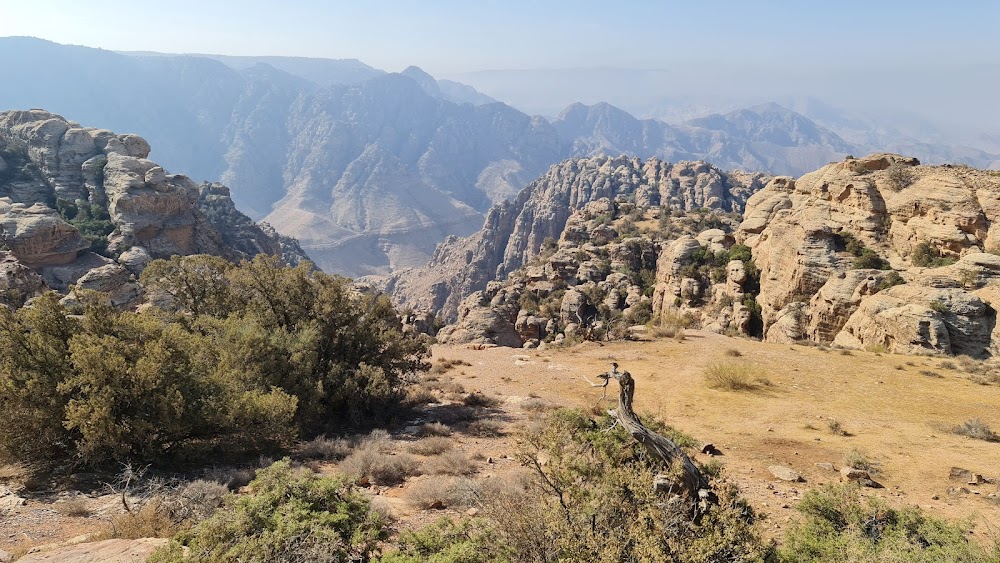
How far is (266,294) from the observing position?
1437 cm

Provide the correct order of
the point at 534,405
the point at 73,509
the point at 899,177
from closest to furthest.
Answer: the point at 73,509, the point at 534,405, the point at 899,177

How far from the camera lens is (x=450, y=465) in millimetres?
10109

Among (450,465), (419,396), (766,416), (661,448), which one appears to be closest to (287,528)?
A: (661,448)

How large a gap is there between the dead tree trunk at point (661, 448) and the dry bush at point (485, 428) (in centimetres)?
A: 674

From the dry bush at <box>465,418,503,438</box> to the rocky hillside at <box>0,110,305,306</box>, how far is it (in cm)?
3839

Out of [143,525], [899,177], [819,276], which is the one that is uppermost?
[899,177]

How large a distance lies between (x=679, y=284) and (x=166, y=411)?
3417 cm

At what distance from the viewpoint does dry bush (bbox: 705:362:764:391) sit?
1636cm

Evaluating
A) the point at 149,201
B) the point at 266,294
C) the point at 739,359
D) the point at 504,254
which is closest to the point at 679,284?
the point at 739,359

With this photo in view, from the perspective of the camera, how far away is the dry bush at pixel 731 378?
53.7ft

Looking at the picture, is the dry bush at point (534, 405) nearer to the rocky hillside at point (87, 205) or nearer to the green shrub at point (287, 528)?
the green shrub at point (287, 528)

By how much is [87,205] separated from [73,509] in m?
62.9

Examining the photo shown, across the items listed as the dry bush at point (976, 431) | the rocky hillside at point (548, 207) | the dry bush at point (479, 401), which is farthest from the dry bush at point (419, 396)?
the rocky hillside at point (548, 207)

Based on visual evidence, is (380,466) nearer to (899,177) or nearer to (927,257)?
(927,257)
